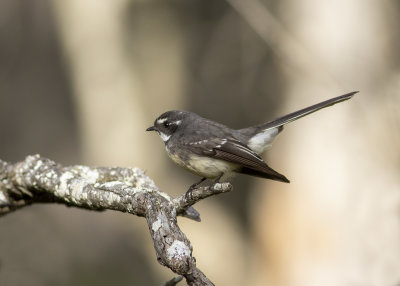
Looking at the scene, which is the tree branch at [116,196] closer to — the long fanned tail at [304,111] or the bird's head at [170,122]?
the bird's head at [170,122]

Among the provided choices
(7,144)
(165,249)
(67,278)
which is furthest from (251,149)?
(7,144)

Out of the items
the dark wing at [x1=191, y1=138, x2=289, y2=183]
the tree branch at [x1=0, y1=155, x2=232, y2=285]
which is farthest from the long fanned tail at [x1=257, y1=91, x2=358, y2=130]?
the tree branch at [x1=0, y1=155, x2=232, y2=285]

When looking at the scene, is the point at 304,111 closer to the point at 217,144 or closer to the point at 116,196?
the point at 217,144

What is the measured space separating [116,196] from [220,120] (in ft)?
23.7

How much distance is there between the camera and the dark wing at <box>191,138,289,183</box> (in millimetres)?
4152

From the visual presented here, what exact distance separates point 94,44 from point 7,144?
8.71 ft

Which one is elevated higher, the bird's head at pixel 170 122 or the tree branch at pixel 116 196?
the bird's head at pixel 170 122

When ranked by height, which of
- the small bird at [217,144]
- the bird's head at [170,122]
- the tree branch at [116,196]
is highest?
the bird's head at [170,122]

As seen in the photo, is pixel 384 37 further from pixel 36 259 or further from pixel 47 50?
pixel 47 50

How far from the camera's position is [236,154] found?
4.34m

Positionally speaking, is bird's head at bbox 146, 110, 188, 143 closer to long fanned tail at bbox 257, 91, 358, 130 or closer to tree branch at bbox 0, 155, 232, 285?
long fanned tail at bbox 257, 91, 358, 130

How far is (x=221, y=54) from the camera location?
983 cm

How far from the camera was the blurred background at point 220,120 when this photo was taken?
684cm

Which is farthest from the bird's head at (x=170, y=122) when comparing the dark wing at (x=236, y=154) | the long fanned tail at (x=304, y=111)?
the long fanned tail at (x=304, y=111)
